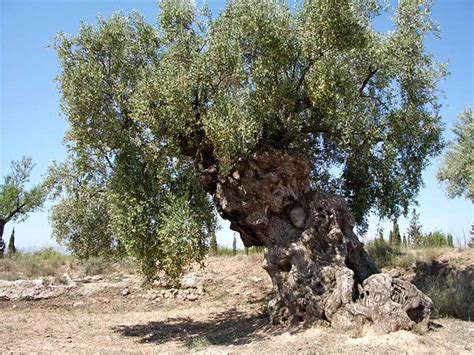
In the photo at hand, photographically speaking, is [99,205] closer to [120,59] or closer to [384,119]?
[120,59]

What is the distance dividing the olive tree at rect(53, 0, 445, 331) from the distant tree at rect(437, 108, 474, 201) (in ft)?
48.3

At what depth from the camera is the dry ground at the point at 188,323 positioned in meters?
11.5

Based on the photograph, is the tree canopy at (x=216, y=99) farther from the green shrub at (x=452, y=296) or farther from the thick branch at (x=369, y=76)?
the green shrub at (x=452, y=296)

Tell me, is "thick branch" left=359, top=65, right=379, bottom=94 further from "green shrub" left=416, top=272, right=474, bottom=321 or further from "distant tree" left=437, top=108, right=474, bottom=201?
"distant tree" left=437, top=108, right=474, bottom=201

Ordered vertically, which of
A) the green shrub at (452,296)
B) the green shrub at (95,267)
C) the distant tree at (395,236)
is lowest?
the green shrub at (452,296)

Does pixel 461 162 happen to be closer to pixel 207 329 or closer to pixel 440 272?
pixel 440 272

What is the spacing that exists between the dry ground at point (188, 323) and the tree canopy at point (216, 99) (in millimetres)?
2642

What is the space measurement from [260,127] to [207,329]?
21.8 ft

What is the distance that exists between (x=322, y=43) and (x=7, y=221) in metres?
28.1

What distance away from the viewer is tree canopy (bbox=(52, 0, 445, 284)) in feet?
41.5

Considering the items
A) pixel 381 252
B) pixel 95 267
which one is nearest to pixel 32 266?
pixel 95 267

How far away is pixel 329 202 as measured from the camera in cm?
1379

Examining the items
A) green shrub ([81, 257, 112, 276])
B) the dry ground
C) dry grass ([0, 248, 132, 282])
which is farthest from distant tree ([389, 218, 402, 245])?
green shrub ([81, 257, 112, 276])

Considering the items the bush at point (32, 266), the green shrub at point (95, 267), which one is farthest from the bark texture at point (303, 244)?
the bush at point (32, 266)
